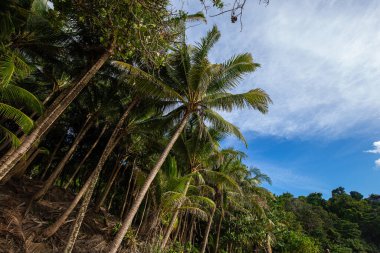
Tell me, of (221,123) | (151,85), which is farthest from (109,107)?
(221,123)

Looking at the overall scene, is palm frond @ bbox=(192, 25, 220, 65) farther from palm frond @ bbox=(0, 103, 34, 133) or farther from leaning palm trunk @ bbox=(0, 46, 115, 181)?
palm frond @ bbox=(0, 103, 34, 133)

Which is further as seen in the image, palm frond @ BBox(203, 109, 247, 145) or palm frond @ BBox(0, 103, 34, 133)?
palm frond @ BBox(203, 109, 247, 145)

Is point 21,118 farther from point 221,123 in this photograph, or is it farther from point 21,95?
point 221,123

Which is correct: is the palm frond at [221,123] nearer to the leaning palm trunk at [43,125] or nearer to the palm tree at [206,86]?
the palm tree at [206,86]

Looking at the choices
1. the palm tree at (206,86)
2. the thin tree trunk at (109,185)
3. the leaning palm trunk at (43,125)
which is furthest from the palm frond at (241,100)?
the thin tree trunk at (109,185)

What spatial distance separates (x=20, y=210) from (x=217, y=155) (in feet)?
30.6

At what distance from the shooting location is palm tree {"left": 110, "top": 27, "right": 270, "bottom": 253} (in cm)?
1133

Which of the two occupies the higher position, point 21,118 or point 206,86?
point 206,86

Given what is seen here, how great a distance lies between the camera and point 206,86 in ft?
37.0

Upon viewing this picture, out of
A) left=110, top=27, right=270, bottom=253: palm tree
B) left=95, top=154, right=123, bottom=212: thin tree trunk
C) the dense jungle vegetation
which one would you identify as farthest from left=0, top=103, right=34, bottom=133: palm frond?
left=95, top=154, right=123, bottom=212: thin tree trunk

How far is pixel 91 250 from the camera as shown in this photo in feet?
36.4

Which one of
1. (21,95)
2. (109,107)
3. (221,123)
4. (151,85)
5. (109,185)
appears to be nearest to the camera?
(21,95)

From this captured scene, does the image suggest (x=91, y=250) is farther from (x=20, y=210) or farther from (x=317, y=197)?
(x=317, y=197)

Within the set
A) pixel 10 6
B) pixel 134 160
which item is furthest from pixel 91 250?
pixel 10 6
